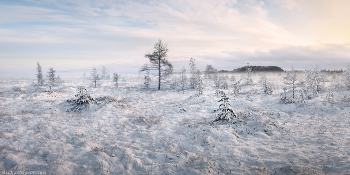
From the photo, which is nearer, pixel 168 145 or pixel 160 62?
pixel 168 145

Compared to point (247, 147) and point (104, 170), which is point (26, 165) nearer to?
point (104, 170)

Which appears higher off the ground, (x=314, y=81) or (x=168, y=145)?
(x=314, y=81)

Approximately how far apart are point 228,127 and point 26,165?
9.77 m

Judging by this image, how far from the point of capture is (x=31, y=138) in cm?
773

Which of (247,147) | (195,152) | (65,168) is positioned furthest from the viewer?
(247,147)

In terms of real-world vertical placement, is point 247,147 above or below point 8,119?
below

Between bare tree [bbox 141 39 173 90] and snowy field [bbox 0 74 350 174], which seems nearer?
snowy field [bbox 0 74 350 174]

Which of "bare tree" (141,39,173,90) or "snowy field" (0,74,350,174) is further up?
"bare tree" (141,39,173,90)

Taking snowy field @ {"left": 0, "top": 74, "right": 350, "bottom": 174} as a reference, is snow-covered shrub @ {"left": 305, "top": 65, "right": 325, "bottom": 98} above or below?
above

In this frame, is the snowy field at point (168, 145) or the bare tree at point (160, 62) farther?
the bare tree at point (160, 62)

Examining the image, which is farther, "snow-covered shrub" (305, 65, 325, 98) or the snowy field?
"snow-covered shrub" (305, 65, 325, 98)

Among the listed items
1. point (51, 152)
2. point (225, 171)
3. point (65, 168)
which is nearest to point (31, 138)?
point (51, 152)

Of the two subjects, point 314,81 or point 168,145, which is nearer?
point 168,145

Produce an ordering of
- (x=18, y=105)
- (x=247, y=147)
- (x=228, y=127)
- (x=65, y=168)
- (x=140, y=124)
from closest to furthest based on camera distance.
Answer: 1. (x=65, y=168)
2. (x=247, y=147)
3. (x=228, y=127)
4. (x=140, y=124)
5. (x=18, y=105)
